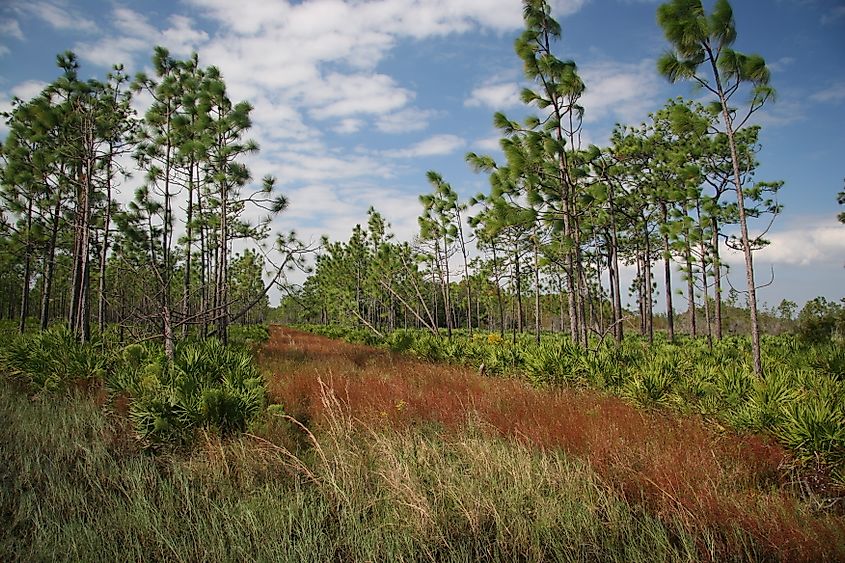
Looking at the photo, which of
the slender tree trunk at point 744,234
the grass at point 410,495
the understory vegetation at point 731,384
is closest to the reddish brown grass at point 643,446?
the grass at point 410,495

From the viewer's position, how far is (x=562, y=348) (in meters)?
11.1

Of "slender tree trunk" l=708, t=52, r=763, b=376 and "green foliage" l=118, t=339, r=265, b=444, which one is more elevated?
"slender tree trunk" l=708, t=52, r=763, b=376

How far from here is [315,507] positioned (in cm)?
378

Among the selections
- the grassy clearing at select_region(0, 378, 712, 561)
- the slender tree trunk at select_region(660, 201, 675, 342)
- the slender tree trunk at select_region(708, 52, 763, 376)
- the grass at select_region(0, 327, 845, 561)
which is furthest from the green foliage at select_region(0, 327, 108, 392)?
the slender tree trunk at select_region(660, 201, 675, 342)

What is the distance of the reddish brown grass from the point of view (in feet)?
10.7

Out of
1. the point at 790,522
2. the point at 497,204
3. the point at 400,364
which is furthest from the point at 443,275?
the point at 790,522

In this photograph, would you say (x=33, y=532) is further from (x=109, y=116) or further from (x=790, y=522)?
(x=109, y=116)

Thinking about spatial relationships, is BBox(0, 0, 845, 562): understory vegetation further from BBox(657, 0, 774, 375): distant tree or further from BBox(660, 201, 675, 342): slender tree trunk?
BBox(660, 201, 675, 342): slender tree trunk

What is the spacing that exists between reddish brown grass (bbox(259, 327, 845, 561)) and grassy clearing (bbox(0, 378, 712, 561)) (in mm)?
361

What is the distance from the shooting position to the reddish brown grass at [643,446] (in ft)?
10.7

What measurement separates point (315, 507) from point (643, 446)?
142 inches

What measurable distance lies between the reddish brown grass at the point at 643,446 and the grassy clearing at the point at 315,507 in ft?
1.19

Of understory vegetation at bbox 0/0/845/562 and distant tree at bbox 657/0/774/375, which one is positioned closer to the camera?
understory vegetation at bbox 0/0/845/562

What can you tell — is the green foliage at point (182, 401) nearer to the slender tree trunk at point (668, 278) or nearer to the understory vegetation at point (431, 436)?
the understory vegetation at point (431, 436)
